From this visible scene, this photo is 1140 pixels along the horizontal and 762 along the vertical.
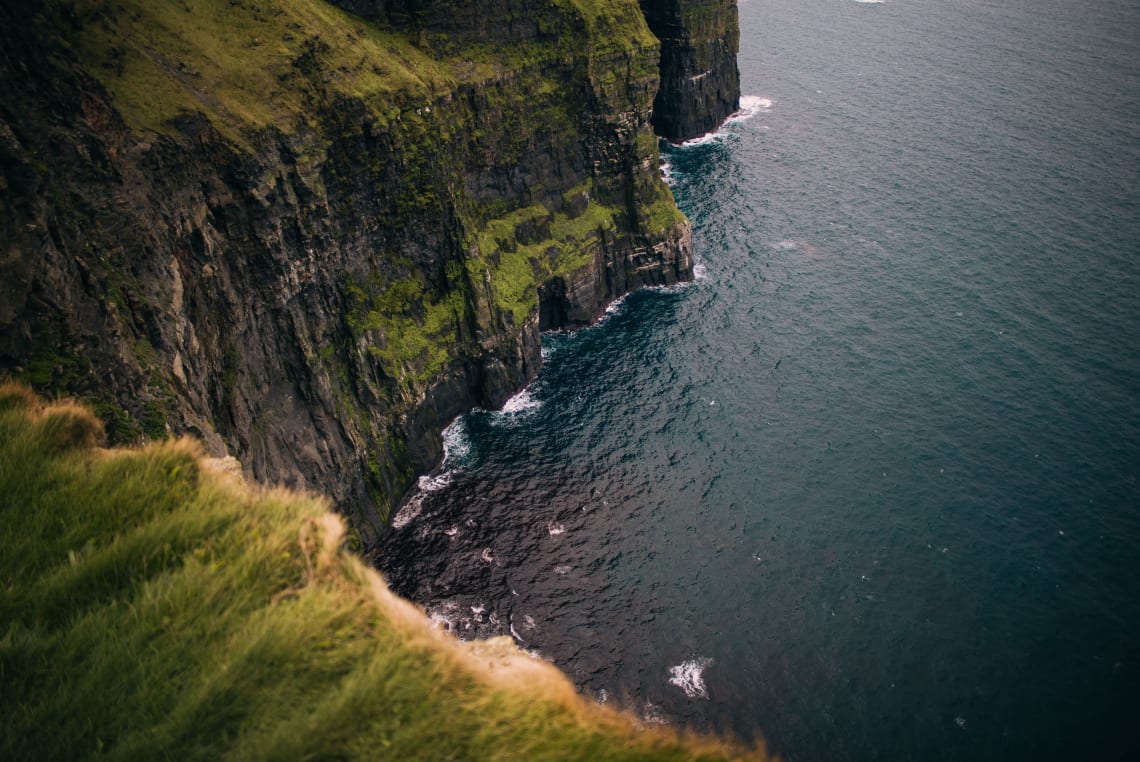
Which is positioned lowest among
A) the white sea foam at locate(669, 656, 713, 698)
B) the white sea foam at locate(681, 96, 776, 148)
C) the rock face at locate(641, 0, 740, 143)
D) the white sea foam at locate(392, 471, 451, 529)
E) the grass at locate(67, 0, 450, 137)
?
the white sea foam at locate(669, 656, 713, 698)

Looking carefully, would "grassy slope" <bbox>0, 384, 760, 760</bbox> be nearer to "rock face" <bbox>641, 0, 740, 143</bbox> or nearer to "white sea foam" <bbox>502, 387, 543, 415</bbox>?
"white sea foam" <bbox>502, 387, 543, 415</bbox>

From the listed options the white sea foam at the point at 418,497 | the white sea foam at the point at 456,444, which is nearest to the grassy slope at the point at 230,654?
the white sea foam at the point at 418,497

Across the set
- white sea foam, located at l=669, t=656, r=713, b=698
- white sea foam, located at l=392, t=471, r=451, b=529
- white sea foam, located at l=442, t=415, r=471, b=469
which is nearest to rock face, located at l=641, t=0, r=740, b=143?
white sea foam, located at l=442, t=415, r=471, b=469

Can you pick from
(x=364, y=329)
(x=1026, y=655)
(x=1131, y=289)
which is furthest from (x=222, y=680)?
(x=1131, y=289)

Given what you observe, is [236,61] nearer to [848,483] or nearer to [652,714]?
[652,714]

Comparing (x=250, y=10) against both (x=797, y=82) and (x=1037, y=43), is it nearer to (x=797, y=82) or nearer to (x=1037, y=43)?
(x=797, y=82)

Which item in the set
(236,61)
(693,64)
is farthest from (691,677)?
(693,64)

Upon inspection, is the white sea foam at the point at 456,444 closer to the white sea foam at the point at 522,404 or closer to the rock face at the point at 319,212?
the rock face at the point at 319,212
